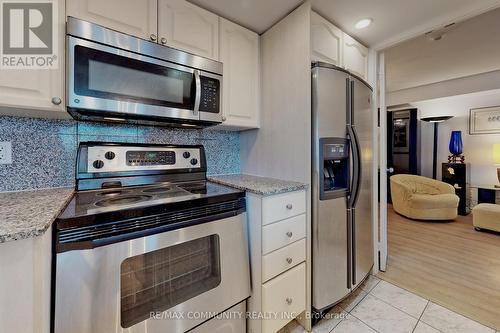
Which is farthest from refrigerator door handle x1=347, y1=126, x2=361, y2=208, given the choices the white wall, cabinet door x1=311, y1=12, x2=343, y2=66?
the white wall

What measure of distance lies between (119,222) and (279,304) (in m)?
1.03

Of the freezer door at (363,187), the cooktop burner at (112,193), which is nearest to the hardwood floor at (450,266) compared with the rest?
the freezer door at (363,187)

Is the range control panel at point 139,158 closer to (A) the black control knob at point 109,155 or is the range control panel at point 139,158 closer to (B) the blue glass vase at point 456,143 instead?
(A) the black control knob at point 109,155

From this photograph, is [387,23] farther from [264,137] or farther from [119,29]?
[119,29]

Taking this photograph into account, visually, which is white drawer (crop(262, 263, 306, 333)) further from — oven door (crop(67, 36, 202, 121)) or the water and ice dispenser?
oven door (crop(67, 36, 202, 121))

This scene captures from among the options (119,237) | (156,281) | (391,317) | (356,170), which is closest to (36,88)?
(119,237)

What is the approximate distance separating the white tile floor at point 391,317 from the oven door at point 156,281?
0.68 m

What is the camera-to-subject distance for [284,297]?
1.35 metres

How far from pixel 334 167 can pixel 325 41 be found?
2.97ft

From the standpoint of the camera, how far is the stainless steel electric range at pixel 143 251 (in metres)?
0.81

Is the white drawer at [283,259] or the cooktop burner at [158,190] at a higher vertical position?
the cooktop burner at [158,190]

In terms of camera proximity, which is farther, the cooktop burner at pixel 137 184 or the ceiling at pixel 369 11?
the ceiling at pixel 369 11

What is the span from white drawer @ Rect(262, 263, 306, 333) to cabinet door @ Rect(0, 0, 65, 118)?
1.44 m

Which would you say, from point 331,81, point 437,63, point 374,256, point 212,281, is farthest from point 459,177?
point 212,281
